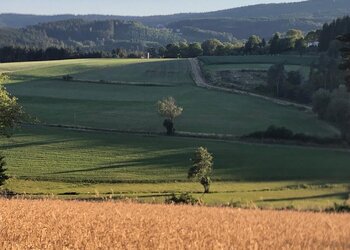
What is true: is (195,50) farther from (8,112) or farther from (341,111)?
(8,112)

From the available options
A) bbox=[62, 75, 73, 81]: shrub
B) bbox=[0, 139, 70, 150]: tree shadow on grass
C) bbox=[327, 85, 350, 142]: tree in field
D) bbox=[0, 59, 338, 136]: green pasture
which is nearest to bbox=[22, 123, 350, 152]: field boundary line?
bbox=[0, 59, 338, 136]: green pasture

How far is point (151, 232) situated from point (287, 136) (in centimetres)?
6497

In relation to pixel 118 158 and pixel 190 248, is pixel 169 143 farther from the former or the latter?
pixel 190 248

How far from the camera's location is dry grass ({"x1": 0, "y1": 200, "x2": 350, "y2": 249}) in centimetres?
812

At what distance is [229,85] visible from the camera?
114688 mm

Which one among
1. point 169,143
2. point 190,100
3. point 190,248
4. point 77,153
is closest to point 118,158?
point 77,153

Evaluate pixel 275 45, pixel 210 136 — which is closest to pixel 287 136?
pixel 210 136

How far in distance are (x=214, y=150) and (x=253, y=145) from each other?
6942 millimetres

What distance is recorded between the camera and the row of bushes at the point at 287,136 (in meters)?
71.1

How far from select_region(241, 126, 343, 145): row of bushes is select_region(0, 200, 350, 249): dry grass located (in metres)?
60.3

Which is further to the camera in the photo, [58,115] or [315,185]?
[58,115]

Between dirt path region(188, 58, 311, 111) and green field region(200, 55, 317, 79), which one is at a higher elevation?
green field region(200, 55, 317, 79)

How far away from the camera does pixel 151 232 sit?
9.55 m

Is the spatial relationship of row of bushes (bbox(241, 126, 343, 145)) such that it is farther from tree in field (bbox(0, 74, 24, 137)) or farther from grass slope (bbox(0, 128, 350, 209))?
tree in field (bbox(0, 74, 24, 137))
